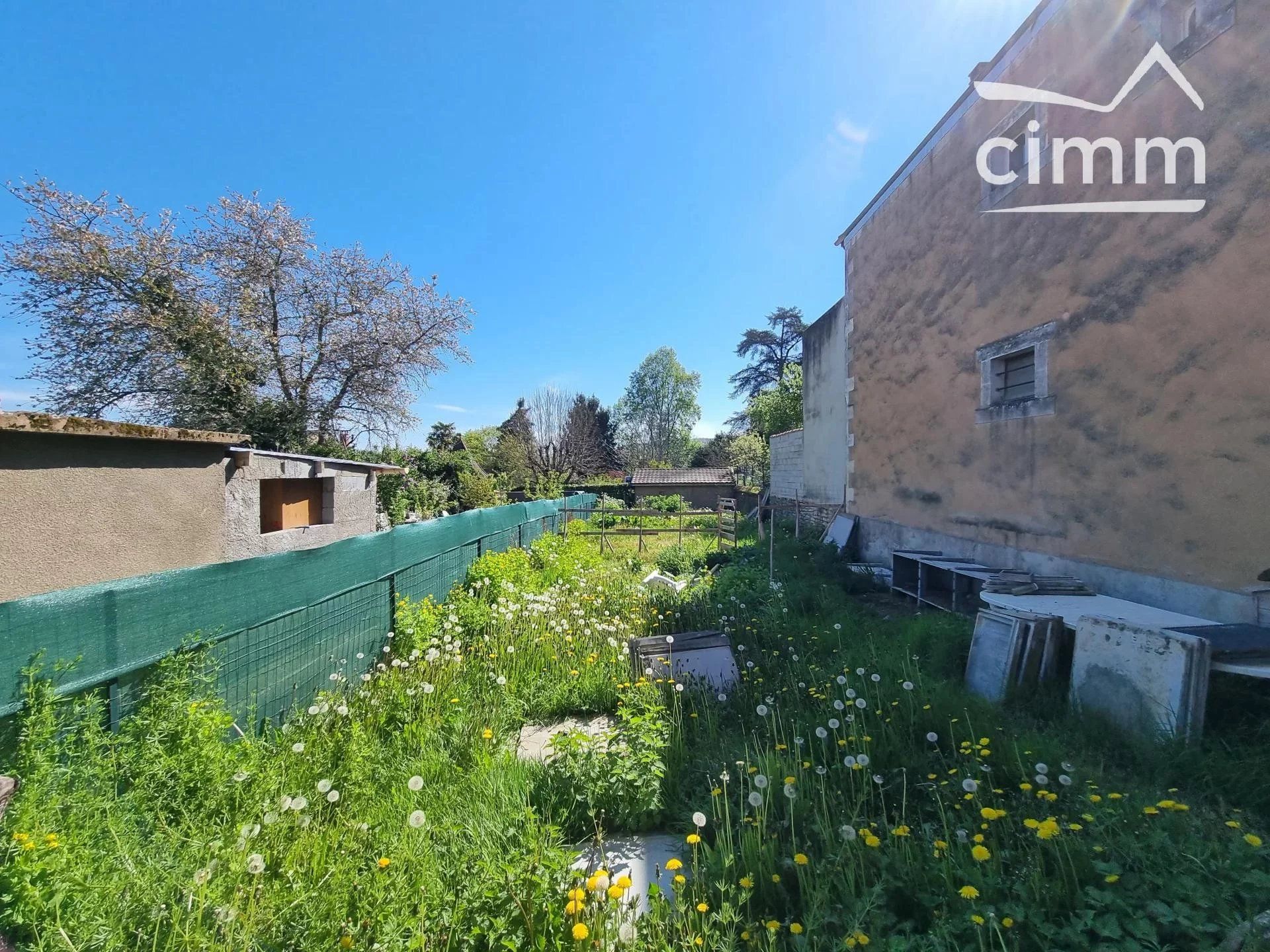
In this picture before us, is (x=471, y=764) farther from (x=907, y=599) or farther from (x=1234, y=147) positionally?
(x=1234, y=147)

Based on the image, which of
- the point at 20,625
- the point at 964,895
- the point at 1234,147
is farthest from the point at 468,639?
the point at 1234,147

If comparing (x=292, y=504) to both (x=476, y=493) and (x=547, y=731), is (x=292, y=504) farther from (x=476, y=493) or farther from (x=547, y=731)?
(x=476, y=493)

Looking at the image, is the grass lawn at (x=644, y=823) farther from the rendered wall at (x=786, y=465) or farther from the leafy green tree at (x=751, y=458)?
the leafy green tree at (x=751, y=458)

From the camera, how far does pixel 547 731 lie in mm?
3586

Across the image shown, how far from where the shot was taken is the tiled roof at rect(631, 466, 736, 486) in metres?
28.1

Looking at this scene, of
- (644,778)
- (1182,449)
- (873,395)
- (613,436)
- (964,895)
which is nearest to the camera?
(964,895)

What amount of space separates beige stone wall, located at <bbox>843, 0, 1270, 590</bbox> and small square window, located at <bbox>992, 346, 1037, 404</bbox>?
27 cm

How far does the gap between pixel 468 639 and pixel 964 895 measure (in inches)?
158

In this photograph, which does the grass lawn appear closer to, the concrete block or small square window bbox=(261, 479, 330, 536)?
the concrete block

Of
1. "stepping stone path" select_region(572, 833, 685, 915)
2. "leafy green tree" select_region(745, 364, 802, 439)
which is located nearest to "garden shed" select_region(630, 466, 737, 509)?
"leafy green tree" select_region(745, 364, 802, 439)

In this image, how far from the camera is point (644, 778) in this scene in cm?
248

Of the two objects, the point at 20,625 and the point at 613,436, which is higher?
the point at 613,436

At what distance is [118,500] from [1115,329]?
8.30 m

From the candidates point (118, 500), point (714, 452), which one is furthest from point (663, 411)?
point (118, 500)
